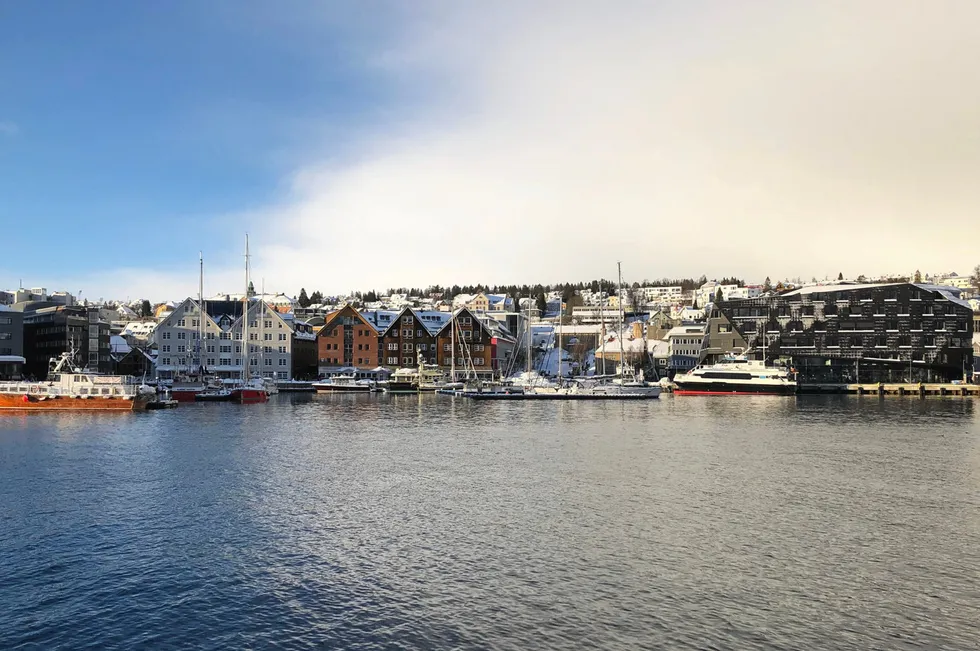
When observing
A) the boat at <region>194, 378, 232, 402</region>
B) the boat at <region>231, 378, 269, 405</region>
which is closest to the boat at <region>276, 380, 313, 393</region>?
the boat at <region>194, 378, 232, 402</region>

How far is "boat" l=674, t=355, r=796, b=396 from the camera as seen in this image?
10912 cm

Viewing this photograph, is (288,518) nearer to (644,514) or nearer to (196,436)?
(644,514)

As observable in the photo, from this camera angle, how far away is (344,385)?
381ft

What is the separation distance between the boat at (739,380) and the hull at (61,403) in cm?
7619

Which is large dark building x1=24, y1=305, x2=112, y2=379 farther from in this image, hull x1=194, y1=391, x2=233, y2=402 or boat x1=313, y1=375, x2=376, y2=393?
hull x1=194, y1=391, x2=233, y2=402

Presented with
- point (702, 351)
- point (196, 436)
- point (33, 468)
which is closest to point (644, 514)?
point (33, 468)

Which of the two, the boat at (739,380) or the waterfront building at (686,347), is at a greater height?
the waterfront building at (686,347)

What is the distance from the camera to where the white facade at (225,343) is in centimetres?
11994

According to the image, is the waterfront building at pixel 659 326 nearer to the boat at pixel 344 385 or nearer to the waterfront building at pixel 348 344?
the waterfront building at pixel 348 344

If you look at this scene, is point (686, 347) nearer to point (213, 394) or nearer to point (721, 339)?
point (721, 339)

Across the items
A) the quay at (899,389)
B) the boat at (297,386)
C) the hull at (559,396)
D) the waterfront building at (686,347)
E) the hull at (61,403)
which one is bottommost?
the quay at (899,389)

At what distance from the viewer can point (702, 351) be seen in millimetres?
138375

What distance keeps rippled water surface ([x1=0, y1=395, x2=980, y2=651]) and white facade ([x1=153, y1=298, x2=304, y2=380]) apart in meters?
74.2

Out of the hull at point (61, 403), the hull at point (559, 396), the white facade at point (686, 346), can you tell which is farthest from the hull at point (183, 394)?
the white facade at point (686, 346)
